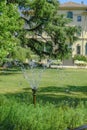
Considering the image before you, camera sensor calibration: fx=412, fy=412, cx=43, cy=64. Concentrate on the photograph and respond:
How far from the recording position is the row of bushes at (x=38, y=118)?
29.5 feet

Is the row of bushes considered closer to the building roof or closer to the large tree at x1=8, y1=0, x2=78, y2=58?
the large tree at x1=8, y1=0, x2=78, y2=58

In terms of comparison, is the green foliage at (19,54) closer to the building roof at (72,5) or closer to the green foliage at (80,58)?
the green foliage at (80,58)

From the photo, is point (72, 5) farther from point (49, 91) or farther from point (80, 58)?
point (49, 91)

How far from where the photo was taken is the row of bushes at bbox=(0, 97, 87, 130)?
9.00 meters

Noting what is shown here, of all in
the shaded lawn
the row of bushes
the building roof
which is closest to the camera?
the row of bushes

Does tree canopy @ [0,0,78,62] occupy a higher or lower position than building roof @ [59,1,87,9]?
lower

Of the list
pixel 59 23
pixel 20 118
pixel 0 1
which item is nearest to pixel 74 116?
pixel 20 118

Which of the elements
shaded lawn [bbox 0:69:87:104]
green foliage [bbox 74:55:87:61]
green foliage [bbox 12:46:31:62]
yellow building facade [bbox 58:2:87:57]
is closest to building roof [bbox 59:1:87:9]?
yellow building facade [bbox 58:2:87:57]

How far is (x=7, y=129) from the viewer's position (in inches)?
362

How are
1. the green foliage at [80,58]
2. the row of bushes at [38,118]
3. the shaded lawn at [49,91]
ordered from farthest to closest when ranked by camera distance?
the green foliage at [80,58]
the shaded lawn at [49,91]
the row of bushes at [38,118]

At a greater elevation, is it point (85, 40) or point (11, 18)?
point (11, 18)

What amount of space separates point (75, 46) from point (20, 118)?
67396 millimetres

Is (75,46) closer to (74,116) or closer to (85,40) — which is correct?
(85,40)

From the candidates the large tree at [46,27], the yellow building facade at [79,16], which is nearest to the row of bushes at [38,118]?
the large tree at [46,27]
